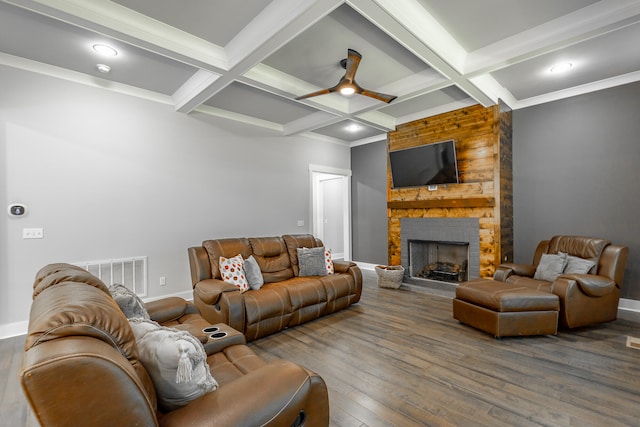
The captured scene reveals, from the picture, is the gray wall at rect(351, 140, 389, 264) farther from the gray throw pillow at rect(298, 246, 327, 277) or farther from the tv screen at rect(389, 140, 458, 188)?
the gray throw pillow at rect(298, 246, 327, 277)

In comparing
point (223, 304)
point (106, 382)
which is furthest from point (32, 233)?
point (106, 382)

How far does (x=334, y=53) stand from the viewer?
10.1 feet

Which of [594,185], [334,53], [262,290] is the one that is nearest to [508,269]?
[594,185]

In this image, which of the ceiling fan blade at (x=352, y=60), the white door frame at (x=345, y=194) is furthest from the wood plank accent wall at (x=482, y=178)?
the ceiling fan blade at (x=352, y=60)

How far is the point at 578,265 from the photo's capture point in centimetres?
343

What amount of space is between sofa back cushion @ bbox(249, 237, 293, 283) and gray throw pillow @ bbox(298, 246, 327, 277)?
168mm

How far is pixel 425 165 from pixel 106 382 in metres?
4.84

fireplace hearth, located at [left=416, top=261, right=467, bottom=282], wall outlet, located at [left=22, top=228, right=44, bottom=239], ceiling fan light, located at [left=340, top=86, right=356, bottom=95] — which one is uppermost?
ceiling fan light, located at [left=340, top=86, right=356, bottom=95]

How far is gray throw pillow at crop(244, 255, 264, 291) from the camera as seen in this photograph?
3.40 meters

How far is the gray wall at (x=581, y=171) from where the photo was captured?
12.1ft

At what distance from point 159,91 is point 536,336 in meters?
5.23

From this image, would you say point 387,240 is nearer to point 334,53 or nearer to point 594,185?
point 594,185

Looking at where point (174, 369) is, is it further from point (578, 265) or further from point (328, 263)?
point (578, 265)

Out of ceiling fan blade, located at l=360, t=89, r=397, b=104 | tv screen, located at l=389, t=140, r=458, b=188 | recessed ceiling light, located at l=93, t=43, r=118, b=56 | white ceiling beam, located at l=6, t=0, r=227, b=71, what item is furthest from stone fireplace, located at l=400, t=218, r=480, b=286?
recessed ceiling light, located at l=93, t=43, r=118, b=56
